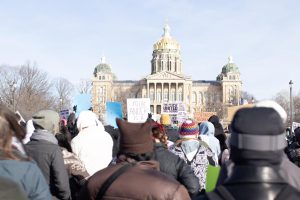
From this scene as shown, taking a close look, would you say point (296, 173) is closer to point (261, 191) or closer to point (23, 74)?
point (261, 191)

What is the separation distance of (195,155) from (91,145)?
1167mm

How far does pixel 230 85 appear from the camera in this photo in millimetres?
135000

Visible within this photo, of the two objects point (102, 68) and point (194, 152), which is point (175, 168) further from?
point (102, 68)

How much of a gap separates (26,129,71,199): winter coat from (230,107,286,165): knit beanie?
3063mm

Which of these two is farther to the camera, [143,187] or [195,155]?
[195,155]

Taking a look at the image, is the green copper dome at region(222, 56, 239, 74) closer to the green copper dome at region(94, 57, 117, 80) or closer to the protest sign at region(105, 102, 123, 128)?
the green copper dome at region(94, 57, 117, 80)

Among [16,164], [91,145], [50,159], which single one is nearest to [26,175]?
[16,164]

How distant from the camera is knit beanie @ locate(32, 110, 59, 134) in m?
5.29

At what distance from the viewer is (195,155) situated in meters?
6.07

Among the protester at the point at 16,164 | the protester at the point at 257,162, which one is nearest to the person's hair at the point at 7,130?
the protester at the point at 16,164

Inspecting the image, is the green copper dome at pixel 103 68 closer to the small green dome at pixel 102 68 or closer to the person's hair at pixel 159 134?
the small green dome at pixel 102 68

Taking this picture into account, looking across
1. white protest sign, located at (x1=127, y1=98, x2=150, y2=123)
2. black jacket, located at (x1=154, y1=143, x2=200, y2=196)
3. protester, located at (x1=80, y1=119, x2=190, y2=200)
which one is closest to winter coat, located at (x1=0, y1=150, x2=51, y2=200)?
protester, located at (x1=80, y1=119, x2=190, y2=200)

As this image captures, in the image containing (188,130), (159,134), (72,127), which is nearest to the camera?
(159,134)

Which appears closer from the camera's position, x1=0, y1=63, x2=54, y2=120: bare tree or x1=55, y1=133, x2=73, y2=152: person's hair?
x1=55, y1=133, x2=73, y2=152: person's hair
